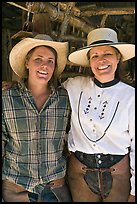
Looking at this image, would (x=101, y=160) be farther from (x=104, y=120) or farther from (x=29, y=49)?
(x=29, y=49)

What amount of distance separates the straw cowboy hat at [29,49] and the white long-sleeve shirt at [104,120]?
0.26 m

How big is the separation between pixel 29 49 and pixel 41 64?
154mm

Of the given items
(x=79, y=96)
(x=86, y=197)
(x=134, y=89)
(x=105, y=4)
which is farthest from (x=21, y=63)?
(x=105, y=4)

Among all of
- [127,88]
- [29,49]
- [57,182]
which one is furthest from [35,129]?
[127,88]

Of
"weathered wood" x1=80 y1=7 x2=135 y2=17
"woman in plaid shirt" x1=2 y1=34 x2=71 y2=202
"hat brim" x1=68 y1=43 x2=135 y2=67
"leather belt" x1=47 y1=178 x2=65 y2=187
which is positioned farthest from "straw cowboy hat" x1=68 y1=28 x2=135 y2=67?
"leather belt" x1=47 y1=178 x2=65 y2=187

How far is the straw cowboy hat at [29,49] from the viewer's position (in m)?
2.36

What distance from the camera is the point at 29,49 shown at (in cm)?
241

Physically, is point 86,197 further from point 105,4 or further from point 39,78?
point 105,4

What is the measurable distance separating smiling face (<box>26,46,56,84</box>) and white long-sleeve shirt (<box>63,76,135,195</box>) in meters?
0.25

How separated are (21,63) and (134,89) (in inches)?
28.4

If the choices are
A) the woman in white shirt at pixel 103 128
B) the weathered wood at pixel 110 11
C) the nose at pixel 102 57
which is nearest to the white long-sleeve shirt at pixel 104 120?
the woman in white shirt at pixel 103 128

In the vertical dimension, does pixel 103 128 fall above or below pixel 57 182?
above

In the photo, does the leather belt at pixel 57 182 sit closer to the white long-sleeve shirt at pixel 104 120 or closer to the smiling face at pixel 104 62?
the white long-sleeve shirt at pixel 104 120

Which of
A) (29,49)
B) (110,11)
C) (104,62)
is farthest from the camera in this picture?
(110,11)
